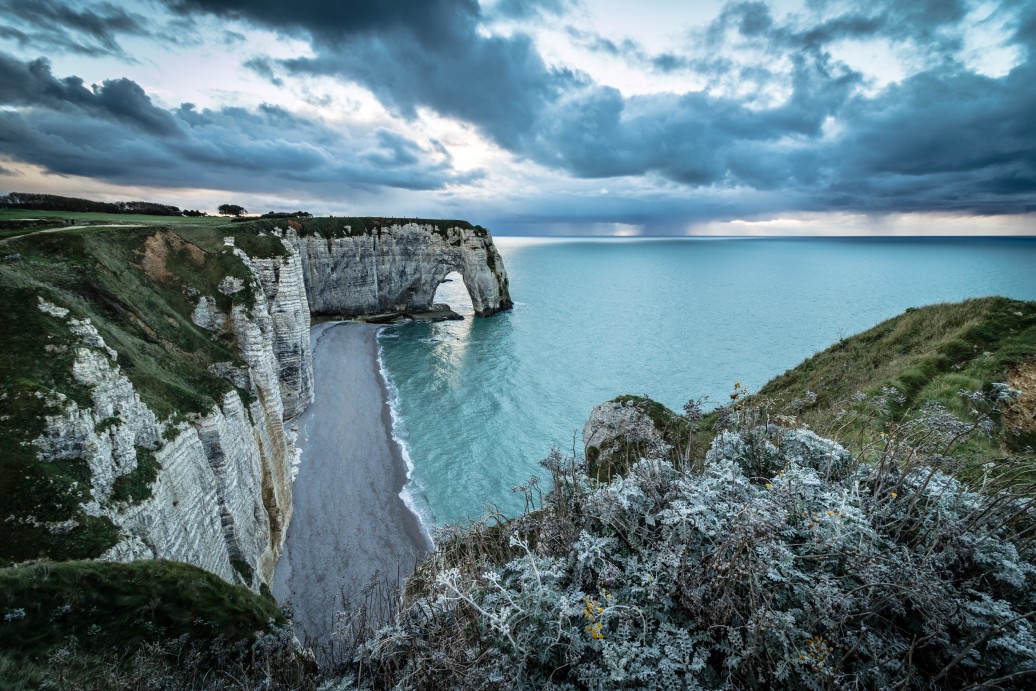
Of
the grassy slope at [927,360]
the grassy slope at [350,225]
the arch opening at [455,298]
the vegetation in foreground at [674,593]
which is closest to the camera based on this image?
the vegetation in foreground at [674,593]

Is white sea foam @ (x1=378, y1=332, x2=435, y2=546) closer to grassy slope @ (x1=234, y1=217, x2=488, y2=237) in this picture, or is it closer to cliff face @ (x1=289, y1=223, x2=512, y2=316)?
grassy slope @ (x1=234, y1=217, x2=488, y2=237)

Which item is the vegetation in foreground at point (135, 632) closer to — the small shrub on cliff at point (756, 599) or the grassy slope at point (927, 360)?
the small shrub on cliff at point (756, 599)

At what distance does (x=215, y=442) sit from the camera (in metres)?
14.1

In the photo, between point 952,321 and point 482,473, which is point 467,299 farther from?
point 952,321

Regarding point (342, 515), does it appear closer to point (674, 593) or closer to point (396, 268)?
point (674, 593)

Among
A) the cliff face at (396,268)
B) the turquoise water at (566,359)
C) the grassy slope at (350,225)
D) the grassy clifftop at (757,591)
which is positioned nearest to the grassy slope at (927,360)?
the grassy clifftop at (757,591)

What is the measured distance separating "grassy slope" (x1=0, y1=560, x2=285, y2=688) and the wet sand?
4.05 meters

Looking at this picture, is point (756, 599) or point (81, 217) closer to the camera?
point (756, 599)

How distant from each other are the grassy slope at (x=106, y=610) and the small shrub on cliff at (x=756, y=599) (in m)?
3.82

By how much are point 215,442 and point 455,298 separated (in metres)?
82.2

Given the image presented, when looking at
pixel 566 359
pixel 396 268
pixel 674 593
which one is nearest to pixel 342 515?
pixel 674 593

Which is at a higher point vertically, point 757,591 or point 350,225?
point 350,225

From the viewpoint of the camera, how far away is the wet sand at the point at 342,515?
1822cm

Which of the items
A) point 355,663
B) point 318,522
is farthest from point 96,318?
point 355,663
